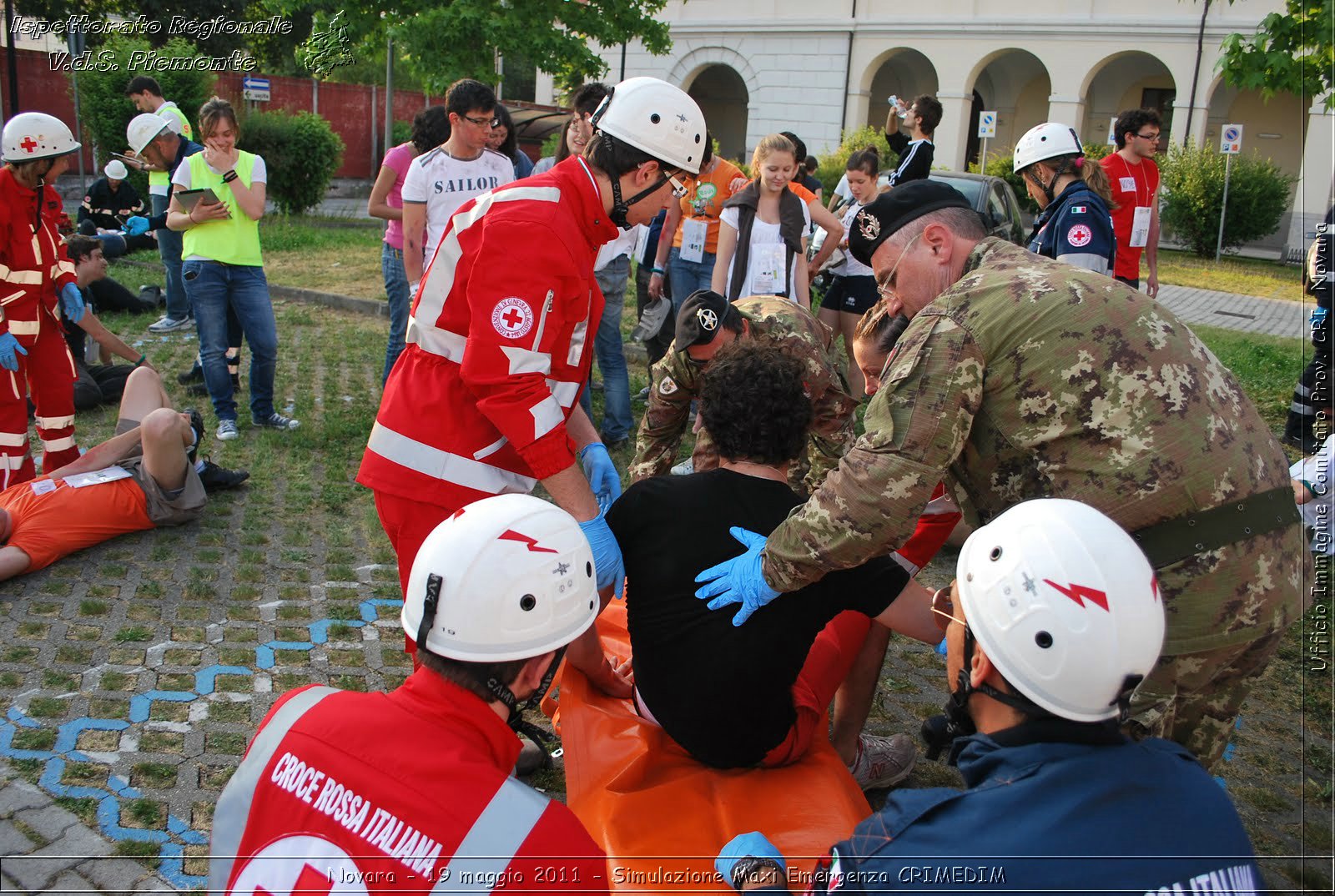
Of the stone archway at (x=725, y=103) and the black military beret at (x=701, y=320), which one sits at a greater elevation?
the stone archway at (x=725, y=103)

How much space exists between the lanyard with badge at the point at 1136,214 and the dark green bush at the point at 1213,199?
15.4 m

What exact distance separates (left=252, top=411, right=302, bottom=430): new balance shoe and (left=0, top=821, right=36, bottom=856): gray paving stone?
13.7 ft

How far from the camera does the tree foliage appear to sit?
18.2ft

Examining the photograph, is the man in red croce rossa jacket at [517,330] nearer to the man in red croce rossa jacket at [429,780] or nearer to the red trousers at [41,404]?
the man in red croce rossa jacket at [429,780]

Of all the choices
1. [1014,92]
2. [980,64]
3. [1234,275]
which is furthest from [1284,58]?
[1014,92]

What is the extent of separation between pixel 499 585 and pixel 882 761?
2.05 metres

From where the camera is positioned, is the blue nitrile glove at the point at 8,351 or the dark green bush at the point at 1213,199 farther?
the dark green bush at the point at 1213,199

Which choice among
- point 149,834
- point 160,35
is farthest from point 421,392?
point 160,35

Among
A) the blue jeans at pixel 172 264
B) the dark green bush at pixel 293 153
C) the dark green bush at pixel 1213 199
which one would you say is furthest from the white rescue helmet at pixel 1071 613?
the dark green bush at pixel 1213 199

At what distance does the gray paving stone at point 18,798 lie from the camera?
3171 millimetres

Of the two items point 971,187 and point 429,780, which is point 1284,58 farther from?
point 429,780

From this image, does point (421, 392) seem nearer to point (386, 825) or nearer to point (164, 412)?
point (386, 825)

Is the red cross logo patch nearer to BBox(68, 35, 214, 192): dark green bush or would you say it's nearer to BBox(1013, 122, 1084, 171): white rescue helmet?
BBox(1013, 122, 1084, 171): white rescue helmet

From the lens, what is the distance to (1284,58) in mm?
6492
